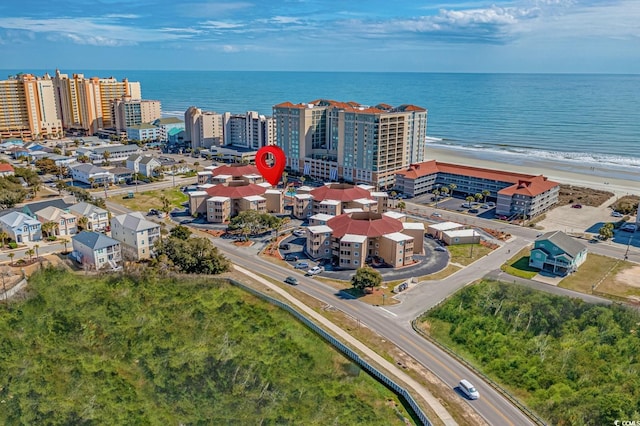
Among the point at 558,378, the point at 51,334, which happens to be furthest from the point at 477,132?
the point at 51,334

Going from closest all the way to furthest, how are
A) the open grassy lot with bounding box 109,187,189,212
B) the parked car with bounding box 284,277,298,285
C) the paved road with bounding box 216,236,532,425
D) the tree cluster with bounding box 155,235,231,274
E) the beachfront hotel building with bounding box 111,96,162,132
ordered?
the paved road with bounding box 216,236,532,425
the parked car with bounding box 284,277,298,285
the tree cluster with bounding box 155,235,231,274
the open grassy lot with bounding box 109,187,189,212
the beachfront hotel building with bounding box 111,96,162,132

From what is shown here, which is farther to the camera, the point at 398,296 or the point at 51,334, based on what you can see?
the point at 398,296

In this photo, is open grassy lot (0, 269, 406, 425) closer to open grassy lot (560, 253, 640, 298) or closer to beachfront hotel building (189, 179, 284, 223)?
beachfront hotel building (189, 179, 284, 223)

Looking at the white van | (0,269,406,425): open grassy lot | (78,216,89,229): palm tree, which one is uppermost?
(78,216,89,229): palm tree

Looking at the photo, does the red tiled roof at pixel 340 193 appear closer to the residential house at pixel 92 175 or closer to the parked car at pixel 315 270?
the parked car at pixel 315 270

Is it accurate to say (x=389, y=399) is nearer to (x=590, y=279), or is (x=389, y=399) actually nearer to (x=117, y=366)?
(x=117, y=366)

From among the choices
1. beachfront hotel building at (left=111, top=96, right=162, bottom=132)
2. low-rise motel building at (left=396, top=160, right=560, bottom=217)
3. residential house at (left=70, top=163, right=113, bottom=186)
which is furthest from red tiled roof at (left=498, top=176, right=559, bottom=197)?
beachfront hotel building at (left=111, top=96, right=162, bottom=132)

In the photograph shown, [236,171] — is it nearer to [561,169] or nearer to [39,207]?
[39,207]
